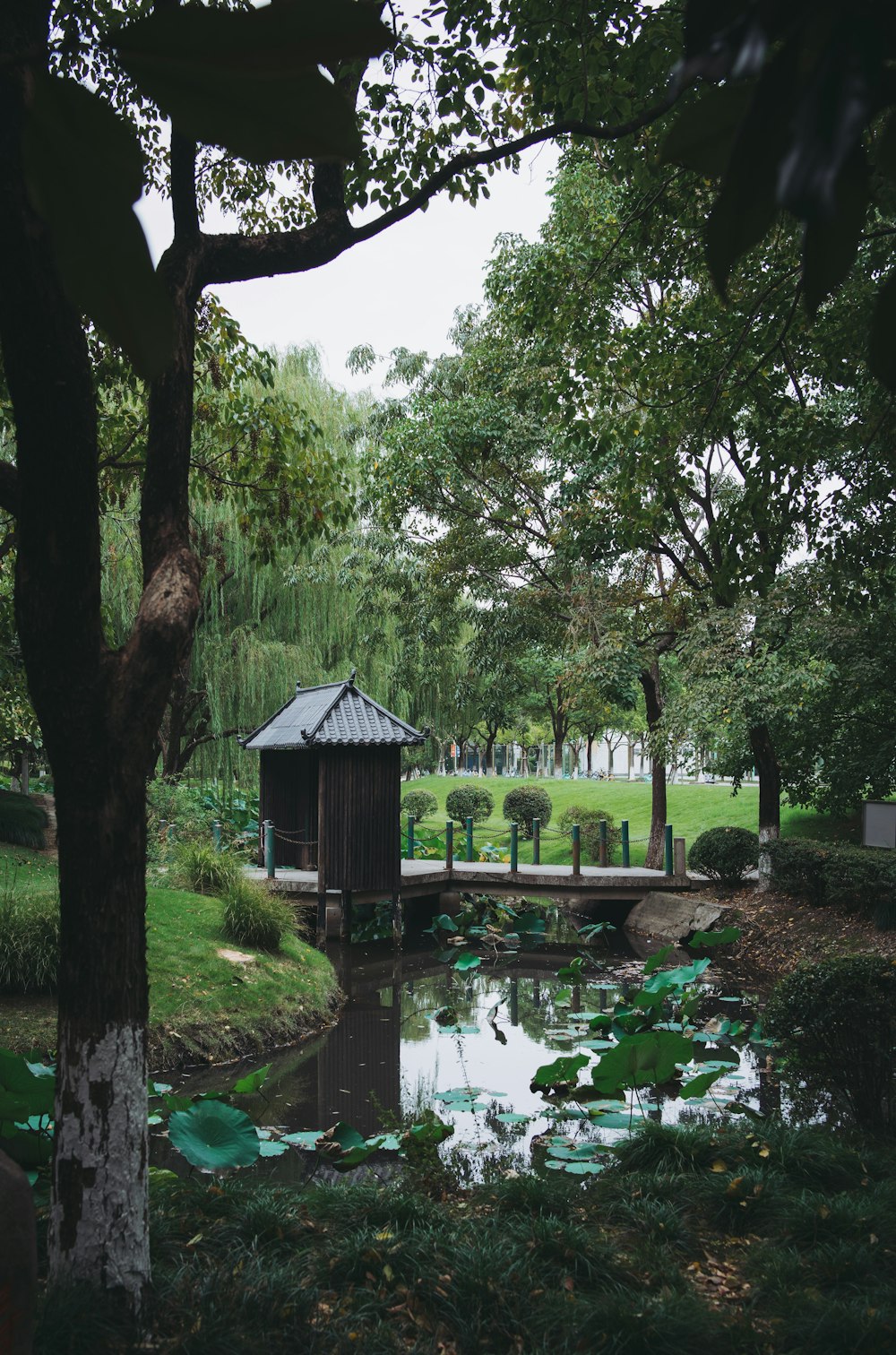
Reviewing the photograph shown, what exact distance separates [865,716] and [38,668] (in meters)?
11.1

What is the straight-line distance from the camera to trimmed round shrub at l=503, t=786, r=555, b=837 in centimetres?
2275

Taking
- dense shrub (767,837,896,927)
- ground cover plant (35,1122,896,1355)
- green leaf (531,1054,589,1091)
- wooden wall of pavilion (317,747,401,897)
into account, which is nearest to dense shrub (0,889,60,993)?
green leaf (531,1054,589,1091)

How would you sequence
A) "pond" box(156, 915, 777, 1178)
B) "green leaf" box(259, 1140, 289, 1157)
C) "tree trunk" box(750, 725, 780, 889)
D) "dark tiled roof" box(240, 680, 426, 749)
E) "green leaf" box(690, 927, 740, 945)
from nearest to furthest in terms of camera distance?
"green leaf" box(259, 1140, 289, 1157) < "pond" box(156, 915, 777, 1178) < "green leaf" box(690, 927, 740, 945) < "dark tiled roof" box(240, 680, 426, 749) < "tree trunk" box(750, 725, 780, 889)

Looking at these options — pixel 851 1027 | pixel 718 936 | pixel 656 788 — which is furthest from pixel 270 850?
pixel 851 1027

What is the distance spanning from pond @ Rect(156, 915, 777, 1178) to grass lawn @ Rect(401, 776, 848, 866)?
21.4 feet

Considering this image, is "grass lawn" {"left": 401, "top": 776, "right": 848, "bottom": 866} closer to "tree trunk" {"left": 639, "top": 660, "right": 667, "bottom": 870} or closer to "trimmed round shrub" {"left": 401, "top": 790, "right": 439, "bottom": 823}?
"trimmed round shrub" {"left": 401, "top": 790, "right": 439, "bottom": 823}

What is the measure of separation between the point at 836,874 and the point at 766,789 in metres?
2.90

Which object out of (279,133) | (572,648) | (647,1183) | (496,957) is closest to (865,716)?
(572,648)

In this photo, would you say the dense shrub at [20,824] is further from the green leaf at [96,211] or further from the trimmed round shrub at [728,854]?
the green leaf at [96,211]

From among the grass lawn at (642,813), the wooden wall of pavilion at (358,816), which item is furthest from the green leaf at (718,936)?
the grass lawn at (642,813)

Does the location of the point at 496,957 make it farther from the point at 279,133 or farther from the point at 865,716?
the point at 279,133

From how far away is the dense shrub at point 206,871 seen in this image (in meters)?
12.3

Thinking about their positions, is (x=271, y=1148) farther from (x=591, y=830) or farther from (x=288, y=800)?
(x=591, y=830)

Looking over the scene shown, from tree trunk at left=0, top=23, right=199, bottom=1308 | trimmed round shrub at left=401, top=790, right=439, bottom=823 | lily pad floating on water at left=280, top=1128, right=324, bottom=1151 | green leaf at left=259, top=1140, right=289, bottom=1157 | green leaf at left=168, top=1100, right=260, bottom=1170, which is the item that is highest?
tree trunk at left=0, top=23, right=199, bottom=1308
